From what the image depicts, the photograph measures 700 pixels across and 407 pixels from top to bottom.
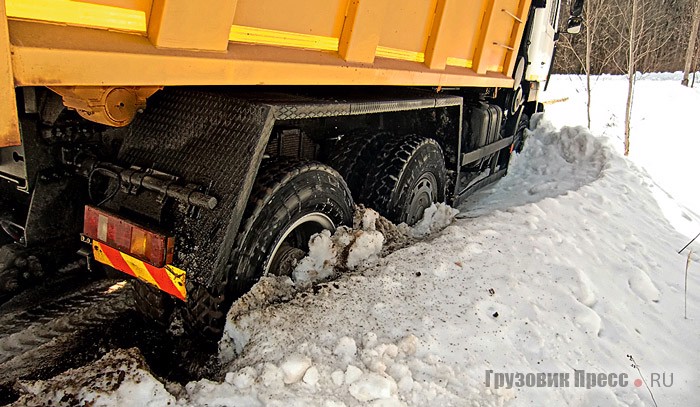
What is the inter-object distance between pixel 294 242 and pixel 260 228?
0.51m

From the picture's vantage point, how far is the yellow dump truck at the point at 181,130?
149 cm

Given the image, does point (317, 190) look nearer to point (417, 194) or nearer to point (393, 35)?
point (393, 35)

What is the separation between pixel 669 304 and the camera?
372 centimetres

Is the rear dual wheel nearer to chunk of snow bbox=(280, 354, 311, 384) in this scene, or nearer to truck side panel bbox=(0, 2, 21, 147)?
chunk of snow bbox=(280, 354, 311, 384)

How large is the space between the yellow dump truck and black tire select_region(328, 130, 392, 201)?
0.32m

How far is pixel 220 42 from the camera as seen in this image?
1832 millimetres

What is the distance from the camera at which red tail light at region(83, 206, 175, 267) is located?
1.98 metres

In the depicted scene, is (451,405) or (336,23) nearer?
(451,405)

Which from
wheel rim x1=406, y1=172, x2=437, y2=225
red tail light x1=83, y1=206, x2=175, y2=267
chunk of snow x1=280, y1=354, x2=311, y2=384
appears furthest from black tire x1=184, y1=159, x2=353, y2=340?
wheel rim x1=406, y1=172, x2=437, y2=225

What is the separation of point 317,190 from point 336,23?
84 centimetres

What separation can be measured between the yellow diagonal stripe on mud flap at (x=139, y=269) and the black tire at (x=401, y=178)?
167cm

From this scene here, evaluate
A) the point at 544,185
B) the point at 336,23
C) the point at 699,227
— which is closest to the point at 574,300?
the point at 336,23

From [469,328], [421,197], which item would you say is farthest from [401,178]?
[469,328]

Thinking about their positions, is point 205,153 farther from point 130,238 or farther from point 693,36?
point 693,36
